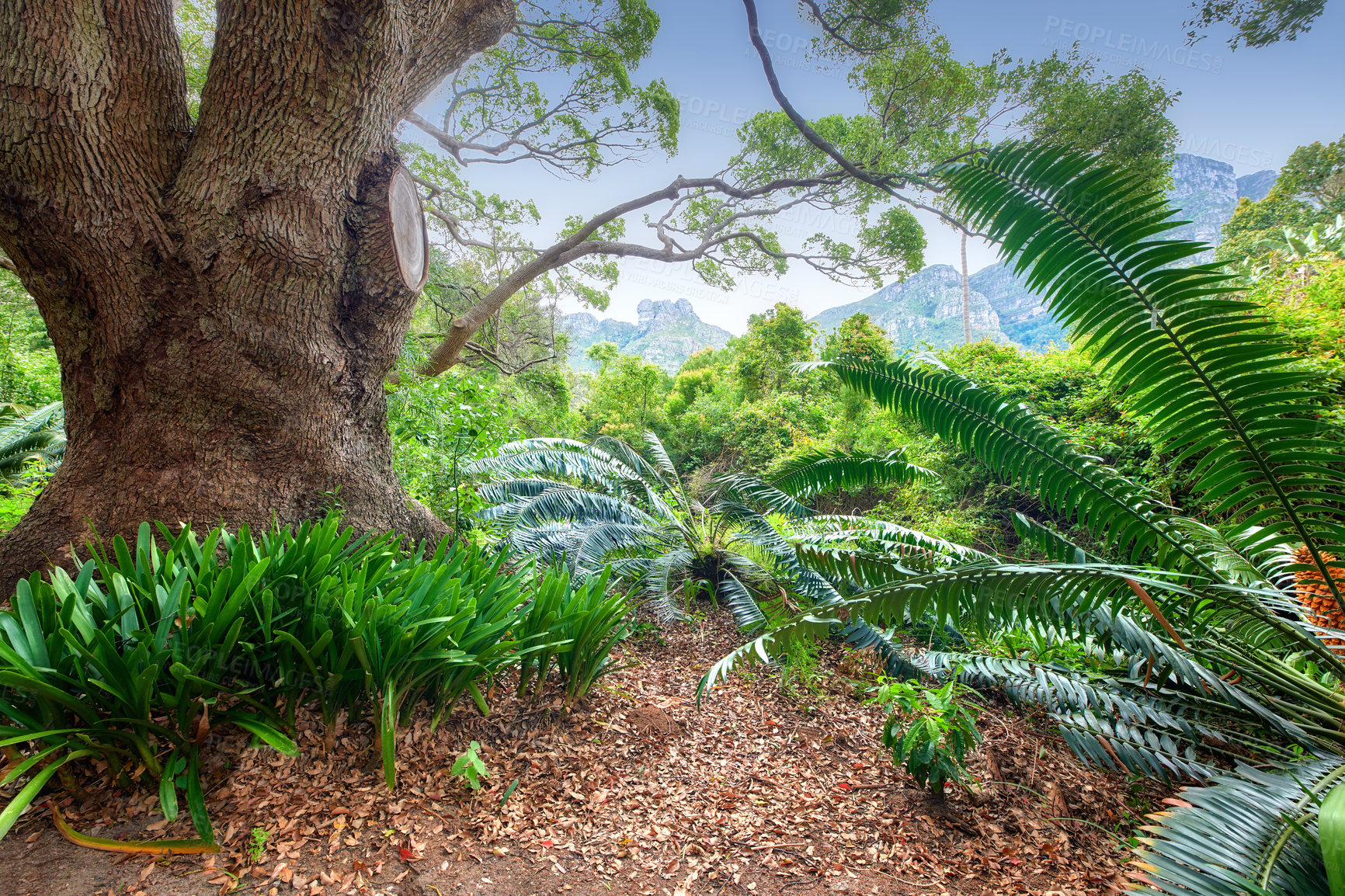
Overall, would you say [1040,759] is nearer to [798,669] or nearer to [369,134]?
[798,669]

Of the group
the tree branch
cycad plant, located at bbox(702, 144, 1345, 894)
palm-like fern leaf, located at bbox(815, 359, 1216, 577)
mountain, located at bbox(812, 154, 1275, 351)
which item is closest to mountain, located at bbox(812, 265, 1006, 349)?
mountain, located at bbox(812, 154, 1275, 351)

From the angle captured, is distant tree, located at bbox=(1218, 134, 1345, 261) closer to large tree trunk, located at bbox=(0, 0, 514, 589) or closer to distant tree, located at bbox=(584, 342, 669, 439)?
distant tree, located at bbox=(584, 342, 669, 439)

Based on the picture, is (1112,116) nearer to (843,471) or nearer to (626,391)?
(843,471)

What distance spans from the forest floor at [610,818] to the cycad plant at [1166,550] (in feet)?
1.01

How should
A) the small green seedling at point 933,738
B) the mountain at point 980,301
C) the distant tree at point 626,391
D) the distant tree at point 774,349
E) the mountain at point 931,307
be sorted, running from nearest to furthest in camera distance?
the small green seedling at point 933,738
the distant tree at point 774,349
the distant tree at point 626,391
the mountain at point 980,301
the mountain at point 931,307

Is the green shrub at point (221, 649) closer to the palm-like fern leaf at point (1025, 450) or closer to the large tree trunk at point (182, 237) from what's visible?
the large tree trunk at point (182, 237)

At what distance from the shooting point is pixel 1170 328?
5.47 feet

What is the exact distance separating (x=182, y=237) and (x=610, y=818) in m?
2.71

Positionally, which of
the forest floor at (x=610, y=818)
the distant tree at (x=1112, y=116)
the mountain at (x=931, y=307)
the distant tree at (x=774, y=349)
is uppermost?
the mountain at (x=931, y=307)

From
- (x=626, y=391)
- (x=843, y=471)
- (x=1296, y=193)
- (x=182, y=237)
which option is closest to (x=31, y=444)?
(x=182, y=237)

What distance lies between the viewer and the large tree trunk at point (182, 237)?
190 centimetres

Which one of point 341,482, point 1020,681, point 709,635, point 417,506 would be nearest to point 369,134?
point 341,482

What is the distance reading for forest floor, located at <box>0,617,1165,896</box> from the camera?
125cm

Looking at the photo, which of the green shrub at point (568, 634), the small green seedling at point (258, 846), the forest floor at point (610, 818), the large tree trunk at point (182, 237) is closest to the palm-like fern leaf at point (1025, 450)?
the forest floor at point (610, 818)
